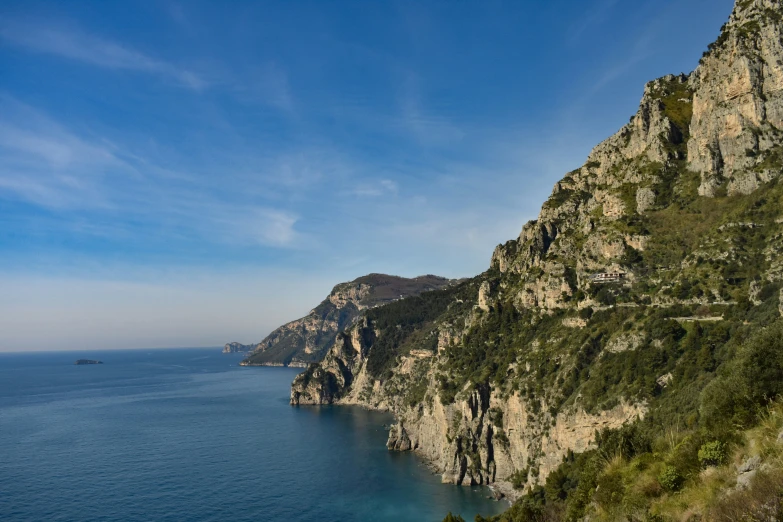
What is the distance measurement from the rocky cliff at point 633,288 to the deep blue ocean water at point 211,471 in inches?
534

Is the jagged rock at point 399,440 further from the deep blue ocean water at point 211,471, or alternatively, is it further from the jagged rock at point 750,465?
the jagged rock at point 750,465

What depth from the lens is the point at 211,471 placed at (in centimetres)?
9612

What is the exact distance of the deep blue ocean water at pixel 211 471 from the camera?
7581 cm

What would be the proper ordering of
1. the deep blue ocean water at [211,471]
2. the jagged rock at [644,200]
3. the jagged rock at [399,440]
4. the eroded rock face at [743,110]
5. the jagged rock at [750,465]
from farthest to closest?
the jagged rock at [399,440] → the jagged rock at [644,200] → the eroded rock face at [743,110] → the deep blue ocean water at [211,471] → the jagged rock at [750,465]

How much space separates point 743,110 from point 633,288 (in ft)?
136

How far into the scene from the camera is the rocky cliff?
211ft

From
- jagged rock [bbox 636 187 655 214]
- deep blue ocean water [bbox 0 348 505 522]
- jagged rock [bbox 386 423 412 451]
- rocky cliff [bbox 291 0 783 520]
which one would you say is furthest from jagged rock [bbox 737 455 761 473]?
jagged rock [bbox 386 423 412 451]

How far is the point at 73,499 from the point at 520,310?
9454 centimetres

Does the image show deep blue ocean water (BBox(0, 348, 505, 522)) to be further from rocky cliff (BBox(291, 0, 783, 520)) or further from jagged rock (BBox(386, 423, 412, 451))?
rocky cliff (BBox(291, 0, 783, 520))

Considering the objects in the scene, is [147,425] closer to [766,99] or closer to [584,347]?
[584,347]

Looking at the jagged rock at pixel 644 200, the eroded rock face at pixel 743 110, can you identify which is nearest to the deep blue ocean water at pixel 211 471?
the jagged rock at pixel 644 200

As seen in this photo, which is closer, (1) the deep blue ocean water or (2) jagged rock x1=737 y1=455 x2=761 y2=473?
(2) jagged rock x1=737 y1=455 x2=761 y2=473

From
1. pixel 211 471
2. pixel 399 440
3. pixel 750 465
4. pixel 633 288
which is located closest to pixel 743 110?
pixel 633 288

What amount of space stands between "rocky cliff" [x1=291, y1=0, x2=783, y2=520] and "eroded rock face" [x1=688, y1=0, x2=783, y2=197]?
10.5 inches
